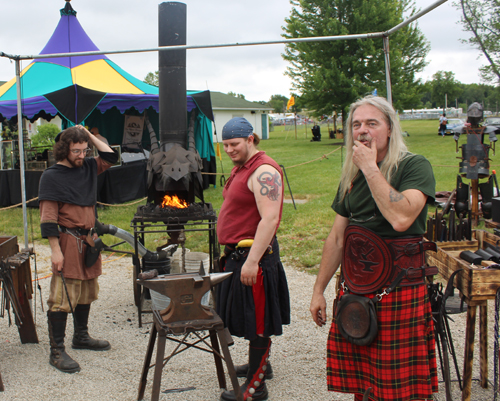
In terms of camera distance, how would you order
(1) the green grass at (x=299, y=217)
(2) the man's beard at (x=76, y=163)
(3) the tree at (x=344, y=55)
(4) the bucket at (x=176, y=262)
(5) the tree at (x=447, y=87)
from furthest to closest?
(5) the tree at (x=447, y=87)
(3) the tree at (x=344, y=55)
(1) the green grass at (x=299, y=217)
(4) the bucket at (x=176, y=262)
(2) the man's beard at (x=76, y=163)

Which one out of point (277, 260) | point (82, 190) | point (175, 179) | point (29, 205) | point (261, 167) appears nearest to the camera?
point (261, 167)

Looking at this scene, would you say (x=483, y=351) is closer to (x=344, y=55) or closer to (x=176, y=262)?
(x=176, y=262)

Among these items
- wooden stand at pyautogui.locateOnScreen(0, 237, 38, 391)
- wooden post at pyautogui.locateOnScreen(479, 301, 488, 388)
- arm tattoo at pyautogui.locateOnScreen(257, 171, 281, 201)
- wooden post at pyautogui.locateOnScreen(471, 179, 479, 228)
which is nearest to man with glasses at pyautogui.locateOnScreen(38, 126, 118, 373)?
wooden stand at pyautogui.locateOnScreen(0, 237, 38, 391)

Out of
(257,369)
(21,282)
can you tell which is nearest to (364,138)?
(257,369)

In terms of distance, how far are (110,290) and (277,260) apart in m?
2.96

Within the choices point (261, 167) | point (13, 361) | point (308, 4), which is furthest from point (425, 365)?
point (308, 4)

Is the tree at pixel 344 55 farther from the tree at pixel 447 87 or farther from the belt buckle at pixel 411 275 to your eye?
the tree at pixel 447 87

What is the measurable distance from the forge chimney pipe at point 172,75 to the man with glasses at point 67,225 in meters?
1.64

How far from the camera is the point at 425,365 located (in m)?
2.11

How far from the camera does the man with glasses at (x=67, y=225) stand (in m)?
3.38

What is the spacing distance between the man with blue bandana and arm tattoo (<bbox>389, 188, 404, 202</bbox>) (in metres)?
0.91

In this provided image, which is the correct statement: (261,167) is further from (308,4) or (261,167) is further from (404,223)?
(308,4)

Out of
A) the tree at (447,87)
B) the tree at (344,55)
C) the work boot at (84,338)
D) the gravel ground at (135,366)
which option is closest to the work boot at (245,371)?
the gravel ground at (135,366)

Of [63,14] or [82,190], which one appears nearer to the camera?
[82,190]
